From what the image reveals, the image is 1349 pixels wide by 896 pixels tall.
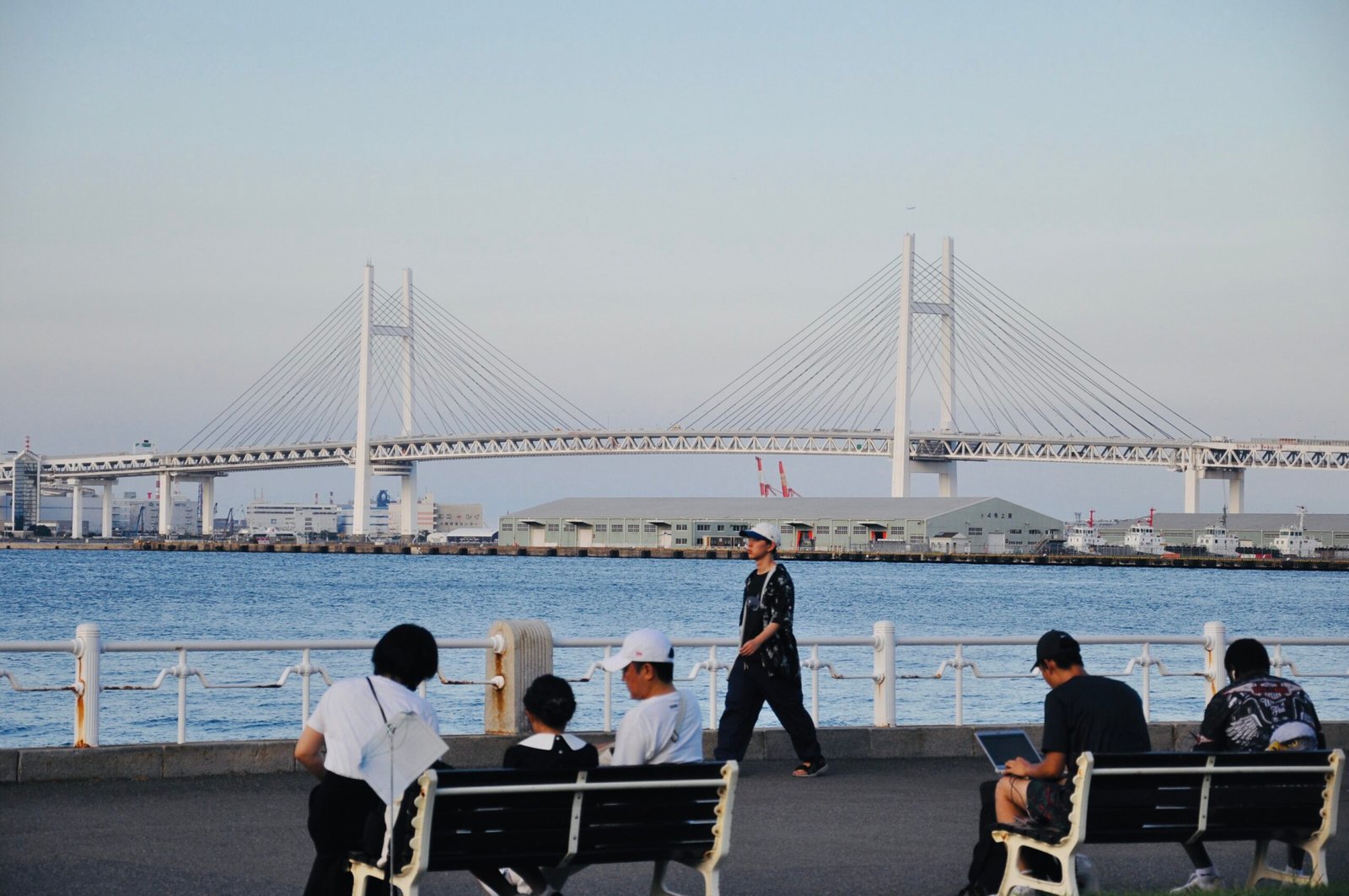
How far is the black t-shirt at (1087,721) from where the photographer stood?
6062mm

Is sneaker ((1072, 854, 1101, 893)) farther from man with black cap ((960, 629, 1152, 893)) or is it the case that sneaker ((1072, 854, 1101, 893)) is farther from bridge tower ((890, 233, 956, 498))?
bridge tower ((890, 233, 956, 498))

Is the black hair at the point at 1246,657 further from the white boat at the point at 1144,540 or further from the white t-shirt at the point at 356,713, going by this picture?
the white boat at the point at 1144,540

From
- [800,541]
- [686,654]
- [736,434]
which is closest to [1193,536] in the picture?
[800,541]

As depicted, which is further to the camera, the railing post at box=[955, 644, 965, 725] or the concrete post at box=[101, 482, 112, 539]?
the concrete post at box=[101, 482, 112, 539]

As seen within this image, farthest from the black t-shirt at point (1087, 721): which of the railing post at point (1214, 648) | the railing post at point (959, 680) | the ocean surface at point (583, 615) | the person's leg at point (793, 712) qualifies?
the railing post at point (1214, 648)

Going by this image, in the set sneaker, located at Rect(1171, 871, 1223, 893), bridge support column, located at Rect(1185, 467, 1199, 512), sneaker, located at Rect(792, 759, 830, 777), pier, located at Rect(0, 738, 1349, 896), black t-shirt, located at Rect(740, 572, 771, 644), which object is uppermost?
bridge support column, located at Rect(1185, 467, 1199, 512)

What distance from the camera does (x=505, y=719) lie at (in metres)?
10.0

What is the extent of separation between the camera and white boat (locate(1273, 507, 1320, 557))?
338ft

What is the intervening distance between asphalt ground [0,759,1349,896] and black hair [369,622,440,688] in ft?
5.05

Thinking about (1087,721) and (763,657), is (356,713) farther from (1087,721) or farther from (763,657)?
(763,657)

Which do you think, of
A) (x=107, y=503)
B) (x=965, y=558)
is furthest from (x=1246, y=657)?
(x=107, y=503)

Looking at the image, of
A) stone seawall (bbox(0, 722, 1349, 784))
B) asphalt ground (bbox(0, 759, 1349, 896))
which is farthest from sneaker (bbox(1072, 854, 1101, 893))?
stone seawall (bbox(0, 722, 1349, 784))

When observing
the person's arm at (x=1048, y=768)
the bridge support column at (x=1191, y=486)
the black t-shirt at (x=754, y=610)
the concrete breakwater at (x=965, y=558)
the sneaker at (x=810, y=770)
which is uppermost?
the bridge support column at (x=1191, y=486)

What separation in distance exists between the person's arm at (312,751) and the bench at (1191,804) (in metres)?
2.45
